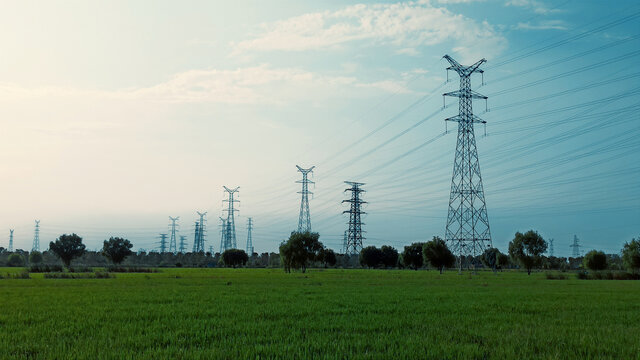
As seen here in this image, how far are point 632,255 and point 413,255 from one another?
6611 cm

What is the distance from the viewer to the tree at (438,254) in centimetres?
10794

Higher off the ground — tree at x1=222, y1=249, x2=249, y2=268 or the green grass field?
the green grass field

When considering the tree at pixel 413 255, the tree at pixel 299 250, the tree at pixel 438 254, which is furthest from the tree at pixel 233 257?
the tree at pixel 438 254

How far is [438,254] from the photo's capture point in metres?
108

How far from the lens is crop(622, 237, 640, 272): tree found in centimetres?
9650

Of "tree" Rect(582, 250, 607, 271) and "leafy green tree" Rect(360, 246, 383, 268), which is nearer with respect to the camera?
"tree" Rect(582, 250, 607, 271)

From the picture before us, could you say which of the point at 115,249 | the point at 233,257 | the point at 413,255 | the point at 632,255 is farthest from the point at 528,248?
the point at 115,249

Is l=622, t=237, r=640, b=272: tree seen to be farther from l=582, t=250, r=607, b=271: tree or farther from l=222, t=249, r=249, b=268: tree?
l=222, t=249, r=249, b=268: tree

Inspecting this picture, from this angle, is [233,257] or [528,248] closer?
[528,248]

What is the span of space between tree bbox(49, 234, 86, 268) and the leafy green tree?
9063 cm

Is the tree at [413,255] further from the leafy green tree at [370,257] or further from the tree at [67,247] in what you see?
the tree at [67,247]

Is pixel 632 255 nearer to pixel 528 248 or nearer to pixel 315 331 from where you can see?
pixel 528 248

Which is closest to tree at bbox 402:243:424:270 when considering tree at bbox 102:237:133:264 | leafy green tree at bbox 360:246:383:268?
leafy green tree at bbox 360:246:383:268

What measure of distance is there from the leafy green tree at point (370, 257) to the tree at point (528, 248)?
62449mm
